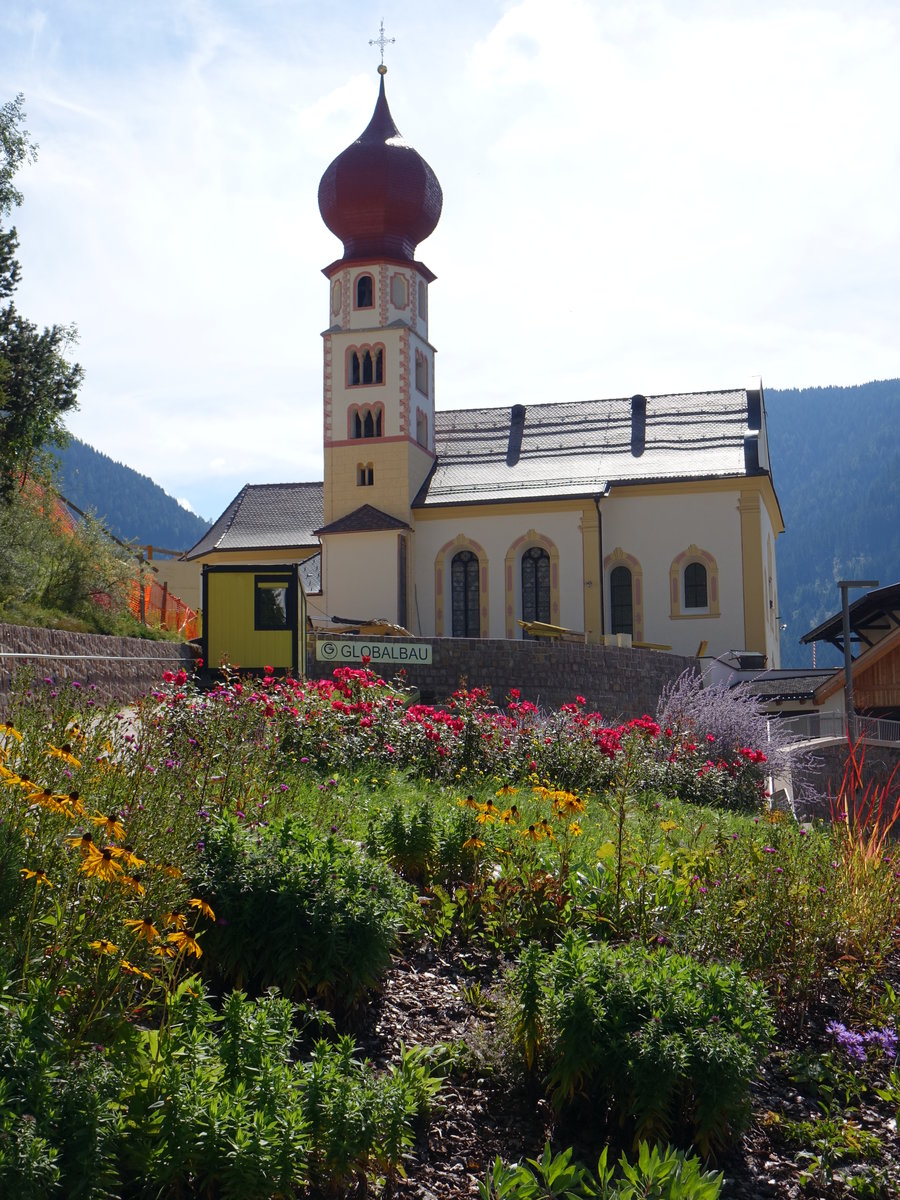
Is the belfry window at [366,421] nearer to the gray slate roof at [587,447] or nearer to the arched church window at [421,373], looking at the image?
the arched church window at [421,373]

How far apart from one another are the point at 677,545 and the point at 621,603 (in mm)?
2559

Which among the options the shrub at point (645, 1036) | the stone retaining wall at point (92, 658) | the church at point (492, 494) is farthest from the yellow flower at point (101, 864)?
the church at point (492, 494)

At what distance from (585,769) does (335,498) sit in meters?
31.6

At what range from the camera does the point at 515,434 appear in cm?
4541

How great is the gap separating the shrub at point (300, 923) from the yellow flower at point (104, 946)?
3.52 ft

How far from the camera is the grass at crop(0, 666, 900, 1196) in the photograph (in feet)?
13.6

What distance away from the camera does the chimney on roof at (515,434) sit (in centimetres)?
4412

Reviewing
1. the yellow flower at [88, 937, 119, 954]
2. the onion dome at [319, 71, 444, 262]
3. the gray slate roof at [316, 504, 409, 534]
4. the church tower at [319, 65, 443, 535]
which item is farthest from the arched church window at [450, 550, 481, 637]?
the yellow flower at [88, 937, 119, 954]

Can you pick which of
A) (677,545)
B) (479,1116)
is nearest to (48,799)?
(479,1116)

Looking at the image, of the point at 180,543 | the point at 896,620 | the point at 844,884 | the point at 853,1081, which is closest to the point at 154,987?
the point at 853,1081

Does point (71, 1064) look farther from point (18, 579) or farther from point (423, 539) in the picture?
point (423, 539)

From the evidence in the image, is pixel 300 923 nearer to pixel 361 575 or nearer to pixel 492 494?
pixel 361 575

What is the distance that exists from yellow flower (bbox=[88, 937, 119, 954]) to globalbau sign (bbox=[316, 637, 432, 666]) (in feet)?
58.7

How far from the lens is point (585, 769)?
12906 mm
